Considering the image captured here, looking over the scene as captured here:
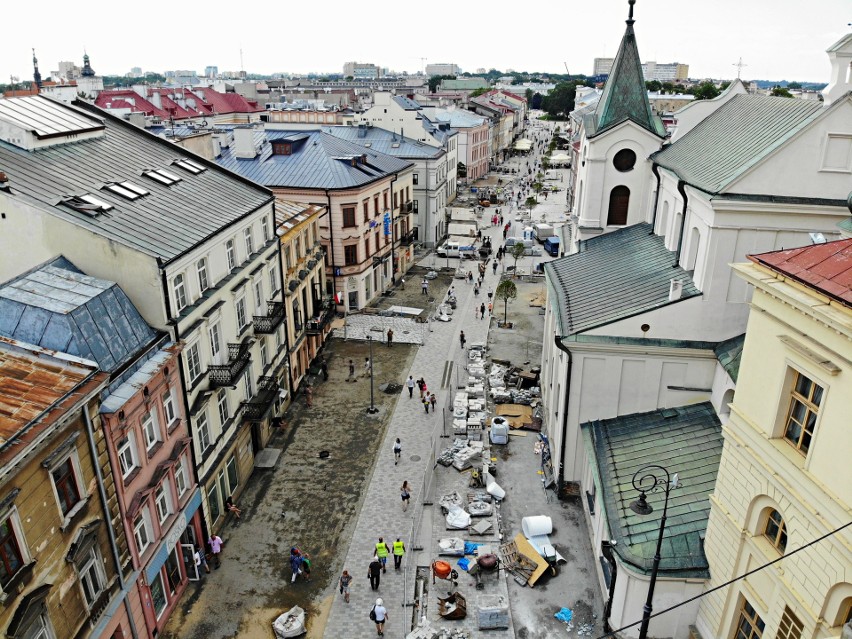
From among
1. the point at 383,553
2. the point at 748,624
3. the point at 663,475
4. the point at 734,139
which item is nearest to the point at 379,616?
the point at 383,553

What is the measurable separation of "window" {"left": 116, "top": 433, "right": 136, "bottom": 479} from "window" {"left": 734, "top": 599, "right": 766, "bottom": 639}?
1812 centimetres

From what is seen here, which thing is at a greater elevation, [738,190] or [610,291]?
[738,190]

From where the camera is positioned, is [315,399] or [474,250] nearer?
[315,399]

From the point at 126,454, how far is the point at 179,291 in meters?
6.00

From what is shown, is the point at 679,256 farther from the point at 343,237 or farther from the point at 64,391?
the point at 343,237

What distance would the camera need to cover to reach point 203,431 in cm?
2541

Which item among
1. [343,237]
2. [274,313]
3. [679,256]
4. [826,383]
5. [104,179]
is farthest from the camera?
[343,237]

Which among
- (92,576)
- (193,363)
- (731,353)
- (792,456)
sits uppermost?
(792,456)

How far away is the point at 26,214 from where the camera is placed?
69.0 feet

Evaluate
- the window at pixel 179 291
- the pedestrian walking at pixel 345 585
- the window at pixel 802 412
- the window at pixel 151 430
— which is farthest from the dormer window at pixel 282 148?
the window at pixel 802 412

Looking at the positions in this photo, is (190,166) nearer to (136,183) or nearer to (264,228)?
(264,228)

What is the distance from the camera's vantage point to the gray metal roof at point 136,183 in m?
21.7

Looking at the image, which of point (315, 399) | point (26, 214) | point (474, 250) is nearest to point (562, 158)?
point (474, 250)

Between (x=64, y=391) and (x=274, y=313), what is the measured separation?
1609cm
